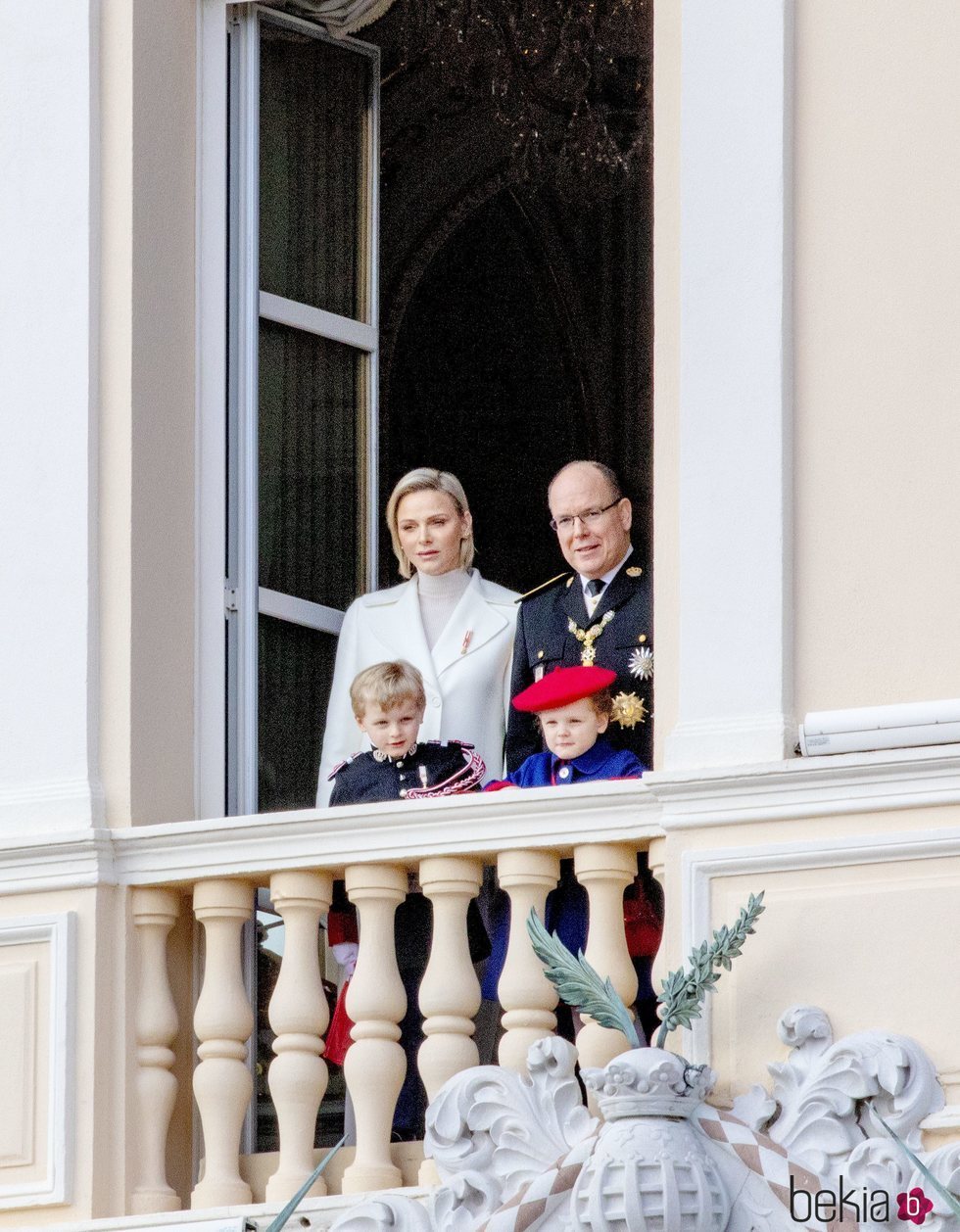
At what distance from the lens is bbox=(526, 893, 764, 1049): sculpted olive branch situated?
725 centimetres

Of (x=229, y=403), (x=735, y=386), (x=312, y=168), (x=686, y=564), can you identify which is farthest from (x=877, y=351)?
(x=312, y=168)

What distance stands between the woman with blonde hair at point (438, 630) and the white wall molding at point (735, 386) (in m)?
0.97

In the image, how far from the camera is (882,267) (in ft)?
25.2

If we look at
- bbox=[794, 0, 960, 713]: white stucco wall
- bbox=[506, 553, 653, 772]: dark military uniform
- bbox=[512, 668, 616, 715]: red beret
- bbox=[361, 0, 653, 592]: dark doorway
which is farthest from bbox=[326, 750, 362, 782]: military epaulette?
bbox=[361, 0, 653, 592]: dark doorway

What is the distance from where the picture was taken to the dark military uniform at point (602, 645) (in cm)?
818

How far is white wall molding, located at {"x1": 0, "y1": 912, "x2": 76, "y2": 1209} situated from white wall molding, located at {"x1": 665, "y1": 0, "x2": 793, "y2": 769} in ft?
4.76

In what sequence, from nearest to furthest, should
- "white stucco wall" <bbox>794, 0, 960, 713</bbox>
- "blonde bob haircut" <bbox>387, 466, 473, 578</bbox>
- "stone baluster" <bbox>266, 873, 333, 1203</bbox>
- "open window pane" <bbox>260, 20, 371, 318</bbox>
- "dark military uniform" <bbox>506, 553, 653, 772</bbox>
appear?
"white stucco wall" <bbox>794, 0, 960, 713</bbox>
"stone baluster" <bbox>266, 873, 333, 1203</bbox>
"dark military uniform" <bbox>506, 553, 653, 772</bbox>
"blonde bob haircut" <bbox>387, 466, 473, 578</bbox>
"open window pane" <bbox>260, 20, 371, 318</bbox>

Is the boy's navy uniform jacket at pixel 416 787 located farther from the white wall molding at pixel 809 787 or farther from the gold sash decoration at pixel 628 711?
the white wall molding at pixel 809 787

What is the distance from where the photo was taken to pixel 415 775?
26.8 feet

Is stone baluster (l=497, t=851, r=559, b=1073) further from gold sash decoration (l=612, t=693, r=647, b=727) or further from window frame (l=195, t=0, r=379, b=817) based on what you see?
window frame (l=195, t=0, r=379, b=817)

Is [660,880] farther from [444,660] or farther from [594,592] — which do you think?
[444,660]

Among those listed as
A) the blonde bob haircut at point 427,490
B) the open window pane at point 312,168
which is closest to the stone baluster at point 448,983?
the blonde bob haircut at point 427,490

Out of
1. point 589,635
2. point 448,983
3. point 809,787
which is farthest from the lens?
point 589,635

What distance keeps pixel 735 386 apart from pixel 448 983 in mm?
1406
